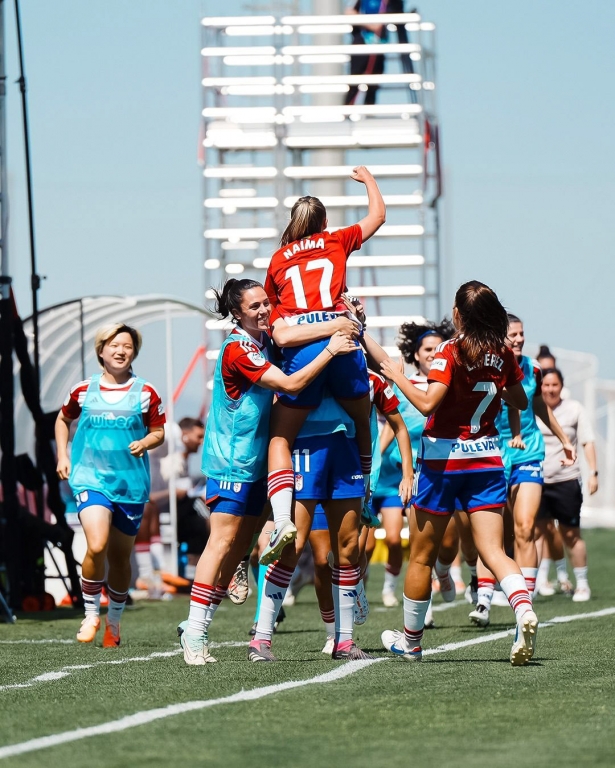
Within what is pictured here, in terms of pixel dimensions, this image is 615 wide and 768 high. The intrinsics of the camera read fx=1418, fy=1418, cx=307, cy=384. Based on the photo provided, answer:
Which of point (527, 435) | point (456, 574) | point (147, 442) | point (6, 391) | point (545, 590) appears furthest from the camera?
point (456, 574)

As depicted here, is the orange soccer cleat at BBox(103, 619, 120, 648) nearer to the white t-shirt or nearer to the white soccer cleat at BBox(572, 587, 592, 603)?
the white soccer cleat at BBox(572, 587, 592, 603)

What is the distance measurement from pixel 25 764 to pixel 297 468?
311cm

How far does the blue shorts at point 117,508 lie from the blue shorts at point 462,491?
278 cm

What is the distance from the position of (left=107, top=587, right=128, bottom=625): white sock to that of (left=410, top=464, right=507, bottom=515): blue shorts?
2858 mm

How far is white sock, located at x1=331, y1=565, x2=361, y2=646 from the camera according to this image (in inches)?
292

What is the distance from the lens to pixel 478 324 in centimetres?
691

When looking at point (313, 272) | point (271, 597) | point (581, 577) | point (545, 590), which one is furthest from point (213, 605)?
point (545, 590)

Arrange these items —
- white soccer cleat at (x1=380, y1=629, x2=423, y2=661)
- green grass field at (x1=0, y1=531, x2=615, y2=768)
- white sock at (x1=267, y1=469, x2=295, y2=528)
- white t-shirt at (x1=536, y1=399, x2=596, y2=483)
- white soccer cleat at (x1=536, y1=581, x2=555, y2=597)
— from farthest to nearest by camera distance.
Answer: white soccer cleat at (x1=536, y1=581, x2=555, y2=597)
white t-shirt at (x1=536, y1=399, x2=596, y2=483)
white soccer cleat at (x1=380, y1=629, x2=423, y2=661)
white sock at (x1=267, y1=469, x2=295, y2=528)
green grass field at (x1=0, y1=531, x2=615, y2=768)

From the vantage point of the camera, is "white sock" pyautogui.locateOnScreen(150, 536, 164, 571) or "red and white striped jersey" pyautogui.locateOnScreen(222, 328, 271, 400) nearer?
"red and white striped jersey" pyautogui.locateOnScreen(222, 328, 271, 400)

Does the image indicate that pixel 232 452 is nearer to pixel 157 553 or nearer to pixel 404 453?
pixel 404 453

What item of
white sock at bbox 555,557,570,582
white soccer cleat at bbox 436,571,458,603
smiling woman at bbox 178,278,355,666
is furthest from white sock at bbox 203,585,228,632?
white sock at bbox 555,557,570,582

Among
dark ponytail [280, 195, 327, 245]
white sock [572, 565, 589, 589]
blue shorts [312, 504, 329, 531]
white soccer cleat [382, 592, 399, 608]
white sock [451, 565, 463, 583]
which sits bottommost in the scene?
white sock [451, 565, 463, 583]

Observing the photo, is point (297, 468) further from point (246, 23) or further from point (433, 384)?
point (246, 23)

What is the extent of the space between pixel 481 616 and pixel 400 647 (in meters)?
2.87
